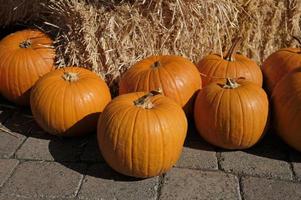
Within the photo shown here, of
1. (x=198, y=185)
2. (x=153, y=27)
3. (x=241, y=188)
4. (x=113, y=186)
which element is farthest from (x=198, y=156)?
(x=153, y=27)

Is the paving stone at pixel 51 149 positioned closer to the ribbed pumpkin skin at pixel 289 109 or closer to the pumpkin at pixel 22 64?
the pumpkin at pixel 22 64

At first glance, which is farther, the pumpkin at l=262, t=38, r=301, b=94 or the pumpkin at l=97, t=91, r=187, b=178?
the pumpkin at l=262, t=38, r=301, b=94

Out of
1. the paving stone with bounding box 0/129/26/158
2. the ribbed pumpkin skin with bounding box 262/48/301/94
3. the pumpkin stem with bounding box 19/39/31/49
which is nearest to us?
the paving stone with bounding box 0/129/26/158

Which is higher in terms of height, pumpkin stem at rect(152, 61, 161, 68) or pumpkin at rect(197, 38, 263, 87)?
pumpkin stem at rect(152, 61, 161, 68)

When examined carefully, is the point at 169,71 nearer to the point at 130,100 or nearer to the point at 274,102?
the point at 130,100

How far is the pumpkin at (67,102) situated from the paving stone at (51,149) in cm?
7

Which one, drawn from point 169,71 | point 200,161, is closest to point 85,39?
point 169,71

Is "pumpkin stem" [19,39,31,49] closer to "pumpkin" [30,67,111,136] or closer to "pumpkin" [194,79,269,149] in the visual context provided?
"pumpkin" [30,67,111,136]

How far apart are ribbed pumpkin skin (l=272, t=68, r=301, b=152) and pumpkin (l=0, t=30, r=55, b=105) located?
1930 mm

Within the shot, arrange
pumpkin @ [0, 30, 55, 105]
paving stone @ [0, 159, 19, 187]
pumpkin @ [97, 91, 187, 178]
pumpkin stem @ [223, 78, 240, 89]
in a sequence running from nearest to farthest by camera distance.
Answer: pumpkin @ [97, 91, 187, 178] < paving stone @ [0, 159, 19, 187] < pumpkin stem @ [223, 78, 240, 89] < pumpkin @ [0, 30, 55, 105]

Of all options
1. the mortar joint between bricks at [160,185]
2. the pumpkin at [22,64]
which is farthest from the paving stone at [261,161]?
the pumpkin at [22,64]

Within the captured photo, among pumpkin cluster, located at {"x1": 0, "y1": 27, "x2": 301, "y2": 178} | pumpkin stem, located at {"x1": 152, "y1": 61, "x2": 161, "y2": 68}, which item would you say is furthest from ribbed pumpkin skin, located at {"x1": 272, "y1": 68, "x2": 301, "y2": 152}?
pumpkin stem, located at {"x1": 152, "y1": 61, "x2": 161, "y2": 68}

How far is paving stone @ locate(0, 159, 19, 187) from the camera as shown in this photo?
2.90 metres

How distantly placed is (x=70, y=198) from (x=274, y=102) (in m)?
1.63
